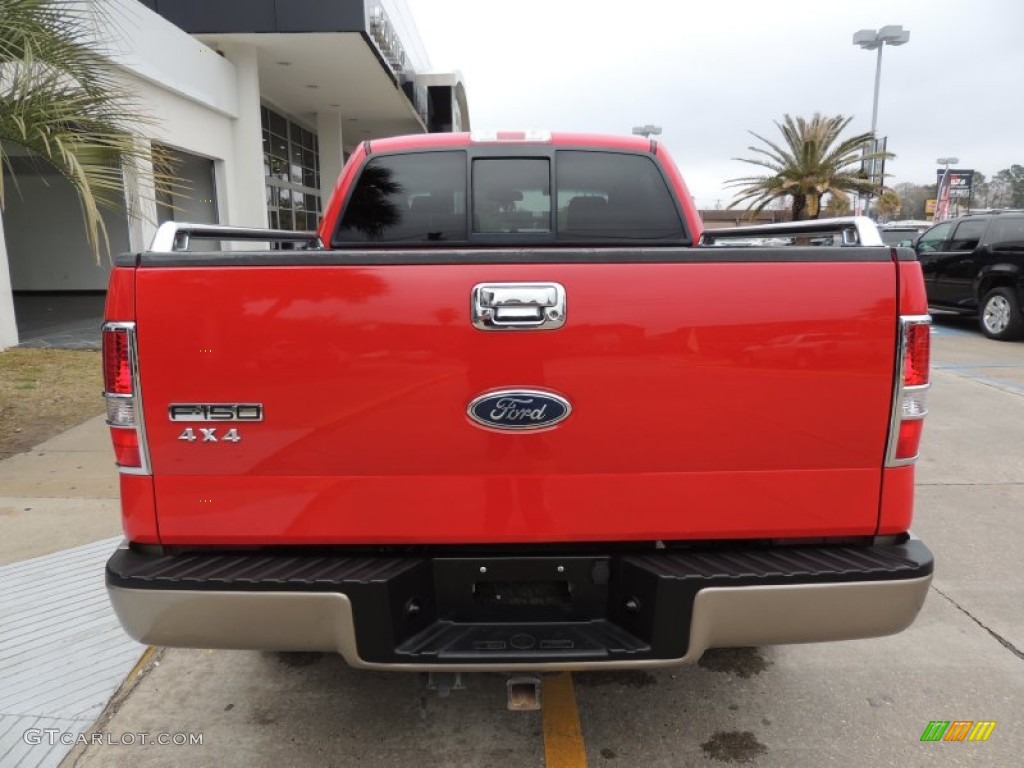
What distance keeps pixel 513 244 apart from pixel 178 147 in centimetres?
1168

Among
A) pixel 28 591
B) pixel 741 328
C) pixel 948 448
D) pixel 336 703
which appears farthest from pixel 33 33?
pixel 948 448

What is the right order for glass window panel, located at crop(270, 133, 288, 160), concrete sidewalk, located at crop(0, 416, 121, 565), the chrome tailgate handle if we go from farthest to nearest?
glass window panel, located at crop(270, 133, 288, 160)
concrete sidewalk, located at crop(0, 416, 121, 565)
the chrome tailgate handle

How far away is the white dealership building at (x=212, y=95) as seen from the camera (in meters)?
12.3

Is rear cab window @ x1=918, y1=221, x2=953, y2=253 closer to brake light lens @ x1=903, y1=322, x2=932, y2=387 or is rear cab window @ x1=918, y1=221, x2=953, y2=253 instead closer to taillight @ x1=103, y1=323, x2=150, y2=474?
brake light lens @ x1=903, y1=322, x2=932, y2=387

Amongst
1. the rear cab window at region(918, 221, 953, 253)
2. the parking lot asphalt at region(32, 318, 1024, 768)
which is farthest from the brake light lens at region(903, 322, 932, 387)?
the rear cab window at region(918, 221, 953, 253)

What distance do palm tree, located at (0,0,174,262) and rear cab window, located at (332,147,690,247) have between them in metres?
2.09

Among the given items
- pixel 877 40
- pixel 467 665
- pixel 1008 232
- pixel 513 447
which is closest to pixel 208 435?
pixel 513 447

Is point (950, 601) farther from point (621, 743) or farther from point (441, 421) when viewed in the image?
point (441, 421)

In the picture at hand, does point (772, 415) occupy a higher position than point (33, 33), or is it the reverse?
point (33, 33)

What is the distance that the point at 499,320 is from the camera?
1975 mm

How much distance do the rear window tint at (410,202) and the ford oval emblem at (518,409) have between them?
1.88 metres

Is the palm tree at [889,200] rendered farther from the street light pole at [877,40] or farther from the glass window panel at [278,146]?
the glass window panel at [278,146]

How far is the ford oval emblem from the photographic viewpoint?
6.61 ft

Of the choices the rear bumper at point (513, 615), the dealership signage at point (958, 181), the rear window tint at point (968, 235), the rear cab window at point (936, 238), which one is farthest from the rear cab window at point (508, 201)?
the dealership signage at point (958, 181)
